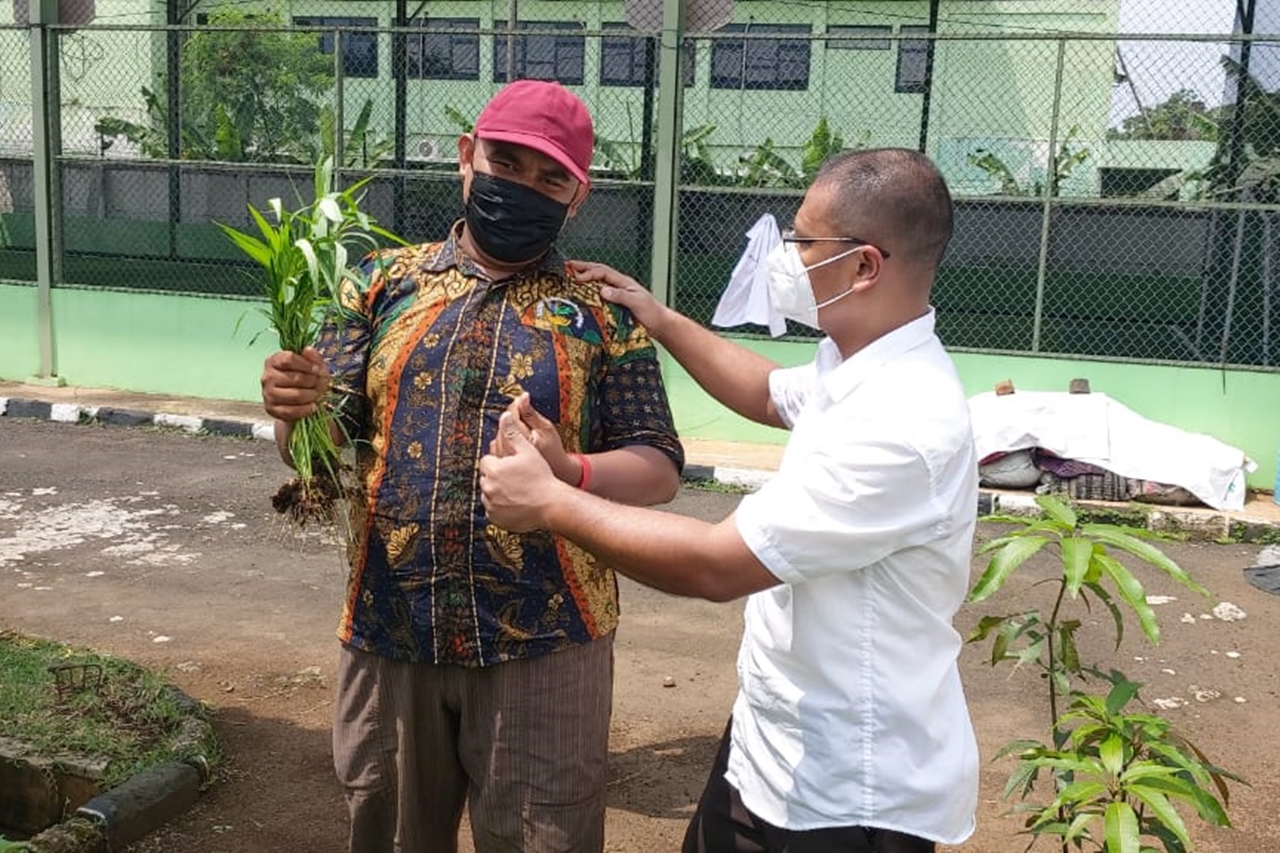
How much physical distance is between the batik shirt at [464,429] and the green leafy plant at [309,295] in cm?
6

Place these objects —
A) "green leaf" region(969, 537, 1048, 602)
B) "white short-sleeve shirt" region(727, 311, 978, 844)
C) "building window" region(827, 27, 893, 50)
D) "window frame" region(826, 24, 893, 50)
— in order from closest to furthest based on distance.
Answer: "white short-sleeve shirt" region(727, 311, 978, 844) < "green leaf" region(969, 537, 1048, 602) < "building window" region(827, 27, 893, 50) < "window frame" region(826, 24, 893, 50)

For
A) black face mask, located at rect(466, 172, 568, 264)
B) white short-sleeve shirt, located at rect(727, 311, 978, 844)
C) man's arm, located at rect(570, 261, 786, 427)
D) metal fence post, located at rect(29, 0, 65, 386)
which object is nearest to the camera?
white short-sleeve shirt, located at rect(727, 311, 978, 844)

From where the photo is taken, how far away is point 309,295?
8.93ft

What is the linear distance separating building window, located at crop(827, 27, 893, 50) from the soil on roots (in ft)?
22.0

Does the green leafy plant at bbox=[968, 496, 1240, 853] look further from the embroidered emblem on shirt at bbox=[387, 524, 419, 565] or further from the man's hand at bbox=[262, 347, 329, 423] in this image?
the man's hand at bbox=[262, 347, 329, 423]

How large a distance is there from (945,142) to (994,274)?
3048 mm

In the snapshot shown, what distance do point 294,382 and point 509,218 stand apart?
0.52 metres

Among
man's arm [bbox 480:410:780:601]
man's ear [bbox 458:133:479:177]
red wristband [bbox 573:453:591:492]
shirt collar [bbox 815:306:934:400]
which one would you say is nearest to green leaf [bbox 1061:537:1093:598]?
shirt collar [bbox 815:306:934:400]

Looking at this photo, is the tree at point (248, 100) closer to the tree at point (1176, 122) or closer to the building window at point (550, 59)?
the building window at point (550, 59)

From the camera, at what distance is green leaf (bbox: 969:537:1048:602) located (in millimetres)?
2480

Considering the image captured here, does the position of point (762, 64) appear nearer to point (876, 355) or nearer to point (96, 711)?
point (96, 711)

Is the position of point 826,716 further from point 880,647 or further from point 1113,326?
point 1113,326

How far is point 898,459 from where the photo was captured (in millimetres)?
1991

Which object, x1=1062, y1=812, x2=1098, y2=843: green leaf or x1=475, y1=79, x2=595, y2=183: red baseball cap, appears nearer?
x1=1062, y1=812, x2=1098, y2=843: green leaf
